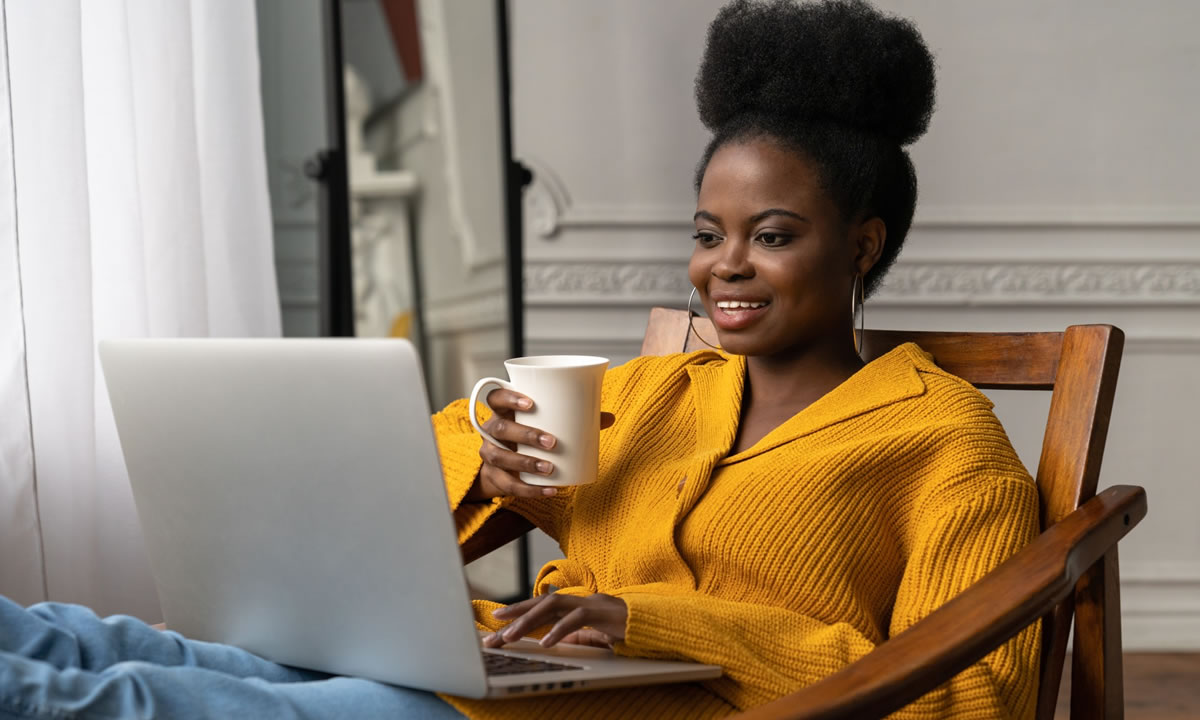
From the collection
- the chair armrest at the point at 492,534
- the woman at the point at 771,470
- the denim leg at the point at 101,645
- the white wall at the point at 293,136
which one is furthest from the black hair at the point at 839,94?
the white wall at the point at 293,136

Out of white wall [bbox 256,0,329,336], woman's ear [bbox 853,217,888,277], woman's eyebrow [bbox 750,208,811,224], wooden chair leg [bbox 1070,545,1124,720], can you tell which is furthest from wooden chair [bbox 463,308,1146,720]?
white wall [bbox 256,0,329,336]

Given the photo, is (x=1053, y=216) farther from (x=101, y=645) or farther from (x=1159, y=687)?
(x=101, y=645)

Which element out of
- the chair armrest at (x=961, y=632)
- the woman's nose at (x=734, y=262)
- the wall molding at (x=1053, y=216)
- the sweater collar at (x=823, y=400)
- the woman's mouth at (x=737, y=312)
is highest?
the woman's nose at (x=734, y=262)

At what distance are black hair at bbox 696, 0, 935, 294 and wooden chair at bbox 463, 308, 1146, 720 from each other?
0.18 m

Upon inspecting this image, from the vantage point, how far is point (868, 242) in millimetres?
1181

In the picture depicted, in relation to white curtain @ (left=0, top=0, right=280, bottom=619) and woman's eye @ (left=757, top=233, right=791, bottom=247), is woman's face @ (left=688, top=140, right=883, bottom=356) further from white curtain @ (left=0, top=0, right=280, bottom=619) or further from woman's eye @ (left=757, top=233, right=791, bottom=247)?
white curtain @ (left=0, top=0, right=280, bottom=619)

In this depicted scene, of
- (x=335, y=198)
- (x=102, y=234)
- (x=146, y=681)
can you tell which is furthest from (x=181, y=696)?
(x=335, y=198)

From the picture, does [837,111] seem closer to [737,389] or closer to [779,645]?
[737,389]

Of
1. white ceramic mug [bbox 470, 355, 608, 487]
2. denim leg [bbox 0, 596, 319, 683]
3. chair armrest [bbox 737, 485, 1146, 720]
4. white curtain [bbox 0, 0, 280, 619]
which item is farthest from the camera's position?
white curtain [bbox 0, 0, 280, 619]

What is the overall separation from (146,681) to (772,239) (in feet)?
2.31

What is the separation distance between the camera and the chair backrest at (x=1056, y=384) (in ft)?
3.32

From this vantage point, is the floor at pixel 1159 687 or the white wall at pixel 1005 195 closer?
the floor at pixel 1159 687

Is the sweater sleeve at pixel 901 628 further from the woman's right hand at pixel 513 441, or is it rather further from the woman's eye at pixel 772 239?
the woman's eye at pixel 772 239

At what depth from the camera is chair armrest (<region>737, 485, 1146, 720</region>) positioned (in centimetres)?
71
